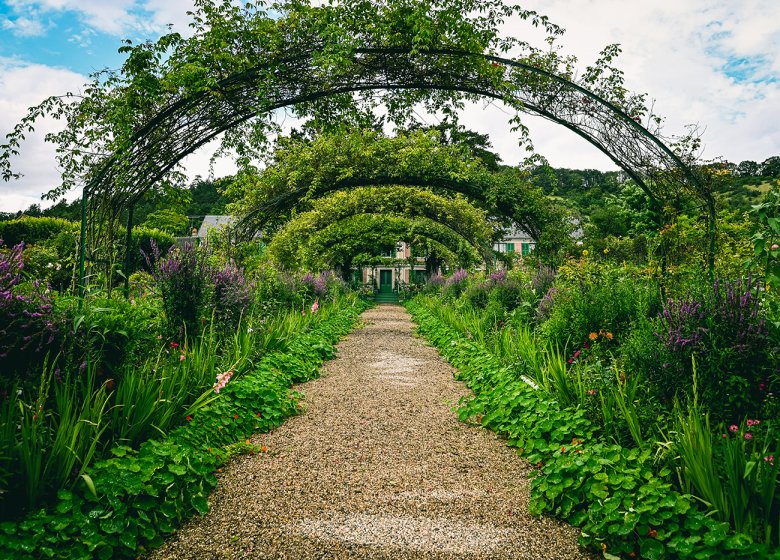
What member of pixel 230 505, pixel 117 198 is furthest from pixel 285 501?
pixel 117 198

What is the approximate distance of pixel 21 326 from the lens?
8.59 feet

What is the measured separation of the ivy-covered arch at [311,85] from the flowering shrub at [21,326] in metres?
2.72

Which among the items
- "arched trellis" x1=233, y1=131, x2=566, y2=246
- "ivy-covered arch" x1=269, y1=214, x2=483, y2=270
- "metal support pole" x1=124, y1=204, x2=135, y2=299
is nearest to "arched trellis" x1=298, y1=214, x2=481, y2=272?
"ivy-covered arch" x1=269, y1=214, x2=483, y2=270

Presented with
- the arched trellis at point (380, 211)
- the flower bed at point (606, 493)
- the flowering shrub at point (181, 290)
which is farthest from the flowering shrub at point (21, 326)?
the arched trellis at point (380, 211)

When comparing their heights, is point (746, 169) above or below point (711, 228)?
above

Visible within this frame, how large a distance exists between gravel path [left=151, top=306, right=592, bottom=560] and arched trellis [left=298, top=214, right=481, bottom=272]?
10844mm

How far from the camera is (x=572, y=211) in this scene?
32.5 ft

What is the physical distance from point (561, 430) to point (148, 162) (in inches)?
212

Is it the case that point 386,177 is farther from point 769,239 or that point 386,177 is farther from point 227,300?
point 769,239

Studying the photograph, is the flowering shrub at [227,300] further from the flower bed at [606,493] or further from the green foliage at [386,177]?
the green foliage at [386,177]

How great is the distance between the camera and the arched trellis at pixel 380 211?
42.5 feet

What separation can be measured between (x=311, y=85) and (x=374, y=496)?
4842 mm

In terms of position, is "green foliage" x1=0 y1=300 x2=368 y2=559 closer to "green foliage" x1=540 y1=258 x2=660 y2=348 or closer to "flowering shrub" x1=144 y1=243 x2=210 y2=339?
"flowering shrub" x1=144 y1=243 x2=210 y2=339

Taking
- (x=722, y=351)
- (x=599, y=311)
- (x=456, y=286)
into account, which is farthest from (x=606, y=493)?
(x=456, y=286)
